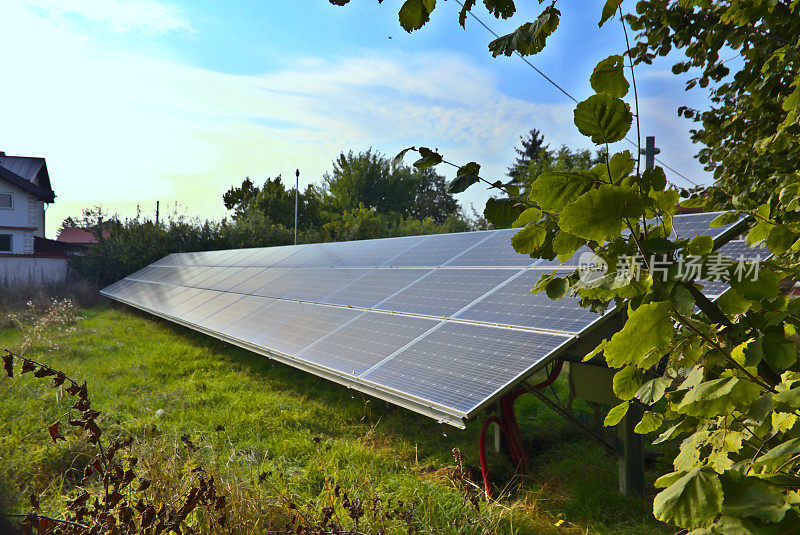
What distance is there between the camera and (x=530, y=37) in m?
1.22

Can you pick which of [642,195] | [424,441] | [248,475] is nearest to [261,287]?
[424,441]

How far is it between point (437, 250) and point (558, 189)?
7735mm

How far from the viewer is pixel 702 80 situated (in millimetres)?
5168

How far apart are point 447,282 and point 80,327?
1054 centimetres

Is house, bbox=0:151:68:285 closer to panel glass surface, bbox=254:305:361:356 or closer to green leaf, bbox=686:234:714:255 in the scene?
panel glass surface, bbox=254:305:361:356

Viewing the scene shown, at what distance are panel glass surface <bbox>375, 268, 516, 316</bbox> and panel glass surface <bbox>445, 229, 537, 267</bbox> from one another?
20 centimetres

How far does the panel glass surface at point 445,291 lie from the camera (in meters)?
6.07

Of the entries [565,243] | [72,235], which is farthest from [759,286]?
[72,235]

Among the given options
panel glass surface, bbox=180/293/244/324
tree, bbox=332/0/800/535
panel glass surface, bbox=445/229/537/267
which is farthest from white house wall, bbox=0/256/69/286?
tree, bbox=332/0/800/535

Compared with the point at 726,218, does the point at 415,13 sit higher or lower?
higher

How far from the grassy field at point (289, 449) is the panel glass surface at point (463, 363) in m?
0.83

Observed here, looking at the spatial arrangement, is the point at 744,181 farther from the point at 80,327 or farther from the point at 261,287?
the point at 80,327

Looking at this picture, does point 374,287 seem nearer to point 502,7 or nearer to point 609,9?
point 502,7

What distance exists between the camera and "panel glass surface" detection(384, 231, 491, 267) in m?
8.15
